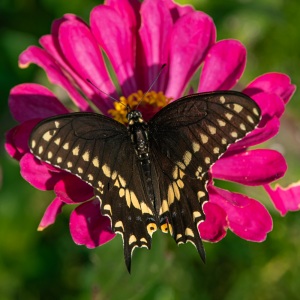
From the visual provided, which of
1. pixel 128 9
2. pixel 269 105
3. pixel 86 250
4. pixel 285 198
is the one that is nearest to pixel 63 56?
pixel 128 9

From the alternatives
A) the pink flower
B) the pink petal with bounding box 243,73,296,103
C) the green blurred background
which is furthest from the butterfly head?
the green blurred background

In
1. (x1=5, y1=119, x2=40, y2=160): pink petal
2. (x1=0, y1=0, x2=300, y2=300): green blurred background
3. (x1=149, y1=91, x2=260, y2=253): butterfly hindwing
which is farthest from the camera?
(x1=0, y1=0, x2=300, y2=300): green blurred background

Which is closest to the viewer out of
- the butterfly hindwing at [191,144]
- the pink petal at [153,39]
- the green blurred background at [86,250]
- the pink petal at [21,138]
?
the butterfly hindwing at [191,144]

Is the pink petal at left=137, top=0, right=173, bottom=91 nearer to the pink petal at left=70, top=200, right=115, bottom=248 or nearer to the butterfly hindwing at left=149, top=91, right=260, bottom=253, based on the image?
the butterfly hindwing at left=149, top=91, right=260, bottom=253

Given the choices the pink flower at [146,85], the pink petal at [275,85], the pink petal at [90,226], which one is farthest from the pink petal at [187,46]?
the pink petal at [90,226]

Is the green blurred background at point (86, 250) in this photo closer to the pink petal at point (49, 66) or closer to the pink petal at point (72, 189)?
the pink petal at point (49, 66)

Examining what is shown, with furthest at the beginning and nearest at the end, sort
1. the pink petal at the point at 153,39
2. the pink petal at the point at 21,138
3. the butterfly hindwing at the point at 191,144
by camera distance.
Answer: the pink petal at the point at 153,39
the pink petal at the point at 21,138
the butterfly hindwing at the point at 191,144
